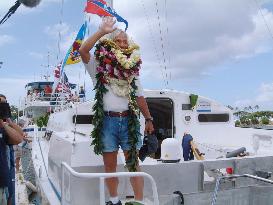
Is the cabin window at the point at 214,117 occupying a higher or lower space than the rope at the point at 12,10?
lower

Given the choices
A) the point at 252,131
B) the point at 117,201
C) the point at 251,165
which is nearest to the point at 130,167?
the point at 117,201

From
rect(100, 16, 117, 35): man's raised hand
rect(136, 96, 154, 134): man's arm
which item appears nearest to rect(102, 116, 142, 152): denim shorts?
rect(136, 96, 154, 134): man's arm

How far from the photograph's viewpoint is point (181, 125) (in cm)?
923

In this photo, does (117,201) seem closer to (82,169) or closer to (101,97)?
(82,169)

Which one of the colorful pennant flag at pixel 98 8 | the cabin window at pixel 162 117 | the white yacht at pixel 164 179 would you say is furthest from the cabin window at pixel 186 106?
the white yacht at pixel 164 179

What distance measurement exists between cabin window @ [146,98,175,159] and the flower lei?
5.29 m

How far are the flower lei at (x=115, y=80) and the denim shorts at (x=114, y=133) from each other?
4cm

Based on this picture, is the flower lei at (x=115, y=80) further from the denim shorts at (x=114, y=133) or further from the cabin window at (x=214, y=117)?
the cabin window at (x=214, y=117)

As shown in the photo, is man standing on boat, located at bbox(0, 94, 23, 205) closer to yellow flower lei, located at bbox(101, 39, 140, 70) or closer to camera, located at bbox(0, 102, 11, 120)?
camera, located at bbox(0, 102, 11, 120)

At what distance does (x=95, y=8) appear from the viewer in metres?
6.00

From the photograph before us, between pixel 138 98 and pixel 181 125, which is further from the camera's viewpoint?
pixel 181 125

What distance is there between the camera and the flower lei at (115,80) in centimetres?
401

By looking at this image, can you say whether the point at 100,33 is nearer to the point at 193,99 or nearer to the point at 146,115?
the point at 146,115

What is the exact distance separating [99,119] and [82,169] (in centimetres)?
52
